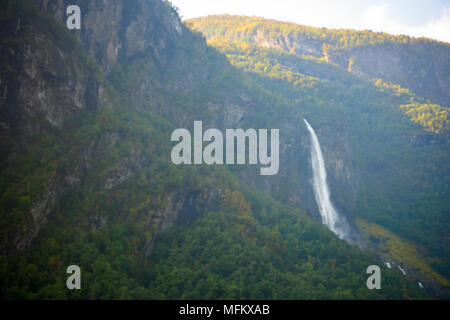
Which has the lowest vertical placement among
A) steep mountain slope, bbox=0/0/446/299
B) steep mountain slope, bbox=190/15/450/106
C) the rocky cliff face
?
steep mountain slope, bbox=0/0/446/299

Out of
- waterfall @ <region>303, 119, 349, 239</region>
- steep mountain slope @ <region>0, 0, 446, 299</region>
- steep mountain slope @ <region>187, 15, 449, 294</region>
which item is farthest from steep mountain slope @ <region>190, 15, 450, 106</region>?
steep mountain slope @ <region>0, 0, 446, 299</region>

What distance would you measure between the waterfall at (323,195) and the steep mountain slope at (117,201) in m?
13.2

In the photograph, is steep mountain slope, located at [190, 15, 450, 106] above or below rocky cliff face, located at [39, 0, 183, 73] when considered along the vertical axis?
above

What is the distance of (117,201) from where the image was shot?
4291 cm

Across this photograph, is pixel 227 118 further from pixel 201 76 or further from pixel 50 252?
pixel 50 252

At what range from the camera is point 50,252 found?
33.5 metres

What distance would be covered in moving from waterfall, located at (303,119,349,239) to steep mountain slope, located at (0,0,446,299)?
13.2 m

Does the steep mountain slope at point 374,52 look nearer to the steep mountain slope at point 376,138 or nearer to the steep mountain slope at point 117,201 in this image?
the steep mountain slope at point 376,138

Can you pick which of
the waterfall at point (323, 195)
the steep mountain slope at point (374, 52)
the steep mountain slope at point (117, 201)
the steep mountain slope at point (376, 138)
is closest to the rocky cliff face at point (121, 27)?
the steep mountain slope at point (117, 201)

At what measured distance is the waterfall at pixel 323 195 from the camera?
2803 inches

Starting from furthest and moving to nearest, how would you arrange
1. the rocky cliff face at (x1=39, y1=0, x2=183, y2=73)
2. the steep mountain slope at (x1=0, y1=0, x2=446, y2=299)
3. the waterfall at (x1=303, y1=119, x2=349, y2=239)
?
the waterfall at (x1=303, y1=119, x2=349, y2=239), the rocky cliff face at (x1=39, y1=0, x2=183, y2=73), the steep mountain slope at (x1=0, y1=0, x2=446, y2=299)

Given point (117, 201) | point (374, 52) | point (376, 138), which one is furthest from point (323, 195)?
point (374, 52)

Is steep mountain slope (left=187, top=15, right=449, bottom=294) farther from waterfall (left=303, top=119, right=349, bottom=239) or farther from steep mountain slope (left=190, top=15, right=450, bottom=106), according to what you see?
waterfall (left=303, top=119, right=349, bottom=239)

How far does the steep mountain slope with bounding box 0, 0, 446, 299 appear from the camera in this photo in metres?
34.4
